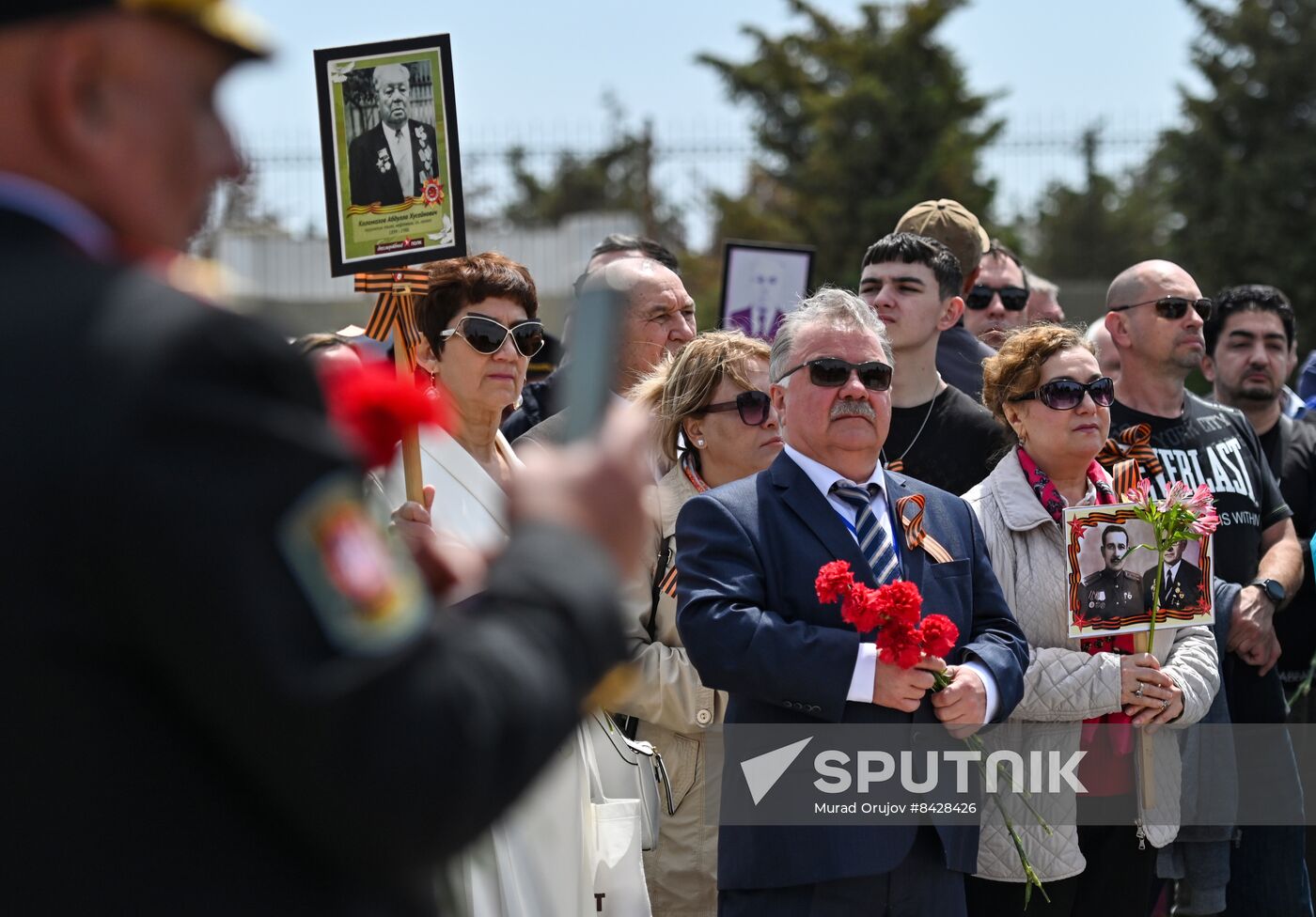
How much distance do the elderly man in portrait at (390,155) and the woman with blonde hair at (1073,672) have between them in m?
2.07

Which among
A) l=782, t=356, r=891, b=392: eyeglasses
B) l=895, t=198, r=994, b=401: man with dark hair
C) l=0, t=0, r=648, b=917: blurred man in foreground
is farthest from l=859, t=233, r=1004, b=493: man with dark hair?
l=0, t=0, r=648, b=917: blurred man in foreground

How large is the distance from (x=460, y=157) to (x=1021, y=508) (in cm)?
207

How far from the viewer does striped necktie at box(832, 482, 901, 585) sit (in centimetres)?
401

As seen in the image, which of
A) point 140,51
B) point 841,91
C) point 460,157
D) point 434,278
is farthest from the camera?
point 841,91

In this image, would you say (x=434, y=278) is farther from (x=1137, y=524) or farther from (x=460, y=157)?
(x=1137, y=524)

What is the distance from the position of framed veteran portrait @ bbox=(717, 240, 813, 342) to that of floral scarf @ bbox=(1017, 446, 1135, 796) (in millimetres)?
2385

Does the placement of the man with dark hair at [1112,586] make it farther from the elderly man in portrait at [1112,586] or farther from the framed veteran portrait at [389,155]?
the framed veteran portrait at [389,155]

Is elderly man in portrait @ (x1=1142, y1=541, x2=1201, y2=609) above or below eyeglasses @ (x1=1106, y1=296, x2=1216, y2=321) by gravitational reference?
below

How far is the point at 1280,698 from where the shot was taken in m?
5.71

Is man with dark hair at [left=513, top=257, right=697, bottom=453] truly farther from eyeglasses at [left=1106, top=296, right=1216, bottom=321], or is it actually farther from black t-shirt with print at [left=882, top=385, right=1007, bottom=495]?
eyeglasses at [left=1106, top=296, right=1216, bottom=321]

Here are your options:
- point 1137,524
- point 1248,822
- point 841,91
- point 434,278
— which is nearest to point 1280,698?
point 1248,822

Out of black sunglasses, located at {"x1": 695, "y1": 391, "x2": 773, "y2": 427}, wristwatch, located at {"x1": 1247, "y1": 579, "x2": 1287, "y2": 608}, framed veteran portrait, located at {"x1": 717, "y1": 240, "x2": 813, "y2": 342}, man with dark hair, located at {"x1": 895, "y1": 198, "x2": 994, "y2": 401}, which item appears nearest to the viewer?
black sunglasses, located at {"x1": 695, "y1": 391, "x2": 773, "y2": 427}

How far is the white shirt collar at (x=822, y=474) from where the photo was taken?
13.5 ft
